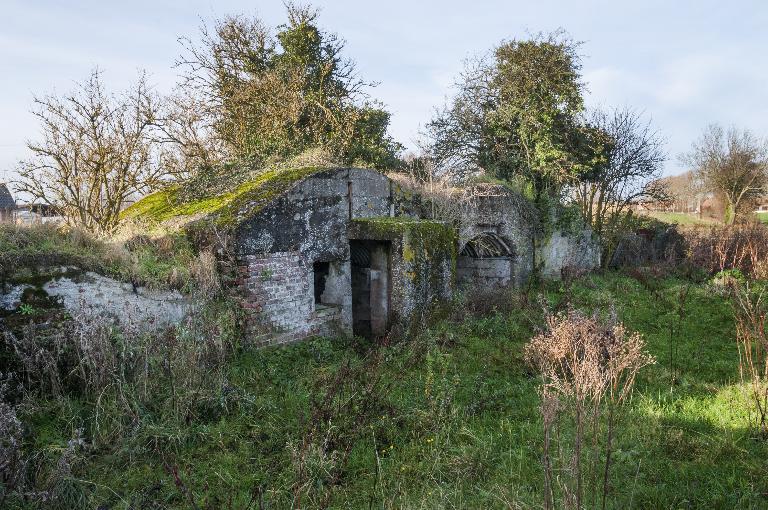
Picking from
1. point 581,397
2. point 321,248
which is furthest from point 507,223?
point 581,397

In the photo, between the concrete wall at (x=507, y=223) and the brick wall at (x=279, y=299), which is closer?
the brick wall at (x=279, y=299)

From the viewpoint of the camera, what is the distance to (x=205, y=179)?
1016 centimetres

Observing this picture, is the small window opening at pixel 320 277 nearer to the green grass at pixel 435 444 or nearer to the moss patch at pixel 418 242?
the moss patch at pixel 418 242

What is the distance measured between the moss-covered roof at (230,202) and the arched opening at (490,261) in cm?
725

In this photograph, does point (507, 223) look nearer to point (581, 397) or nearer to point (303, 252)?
point (303, 252)

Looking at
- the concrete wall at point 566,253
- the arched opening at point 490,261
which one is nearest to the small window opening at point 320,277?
the arched opening at point 490,261

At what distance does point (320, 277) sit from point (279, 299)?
1285 millimetres

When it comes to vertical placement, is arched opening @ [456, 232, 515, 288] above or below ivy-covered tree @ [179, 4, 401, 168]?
below

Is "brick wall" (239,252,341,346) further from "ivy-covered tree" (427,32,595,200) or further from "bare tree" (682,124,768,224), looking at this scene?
"bare tree" (682,124,768,224)

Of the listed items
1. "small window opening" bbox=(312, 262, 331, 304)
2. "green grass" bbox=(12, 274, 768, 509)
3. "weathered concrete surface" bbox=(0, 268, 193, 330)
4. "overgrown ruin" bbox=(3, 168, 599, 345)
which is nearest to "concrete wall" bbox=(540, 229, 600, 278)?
"overgrown ruin" bbox=(3, 168, 599, 345)

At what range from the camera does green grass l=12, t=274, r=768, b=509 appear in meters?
3.91

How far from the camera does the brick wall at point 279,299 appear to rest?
7156mm

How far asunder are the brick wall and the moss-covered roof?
737 mm

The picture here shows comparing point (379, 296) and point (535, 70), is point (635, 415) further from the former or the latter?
point (535, 70)
